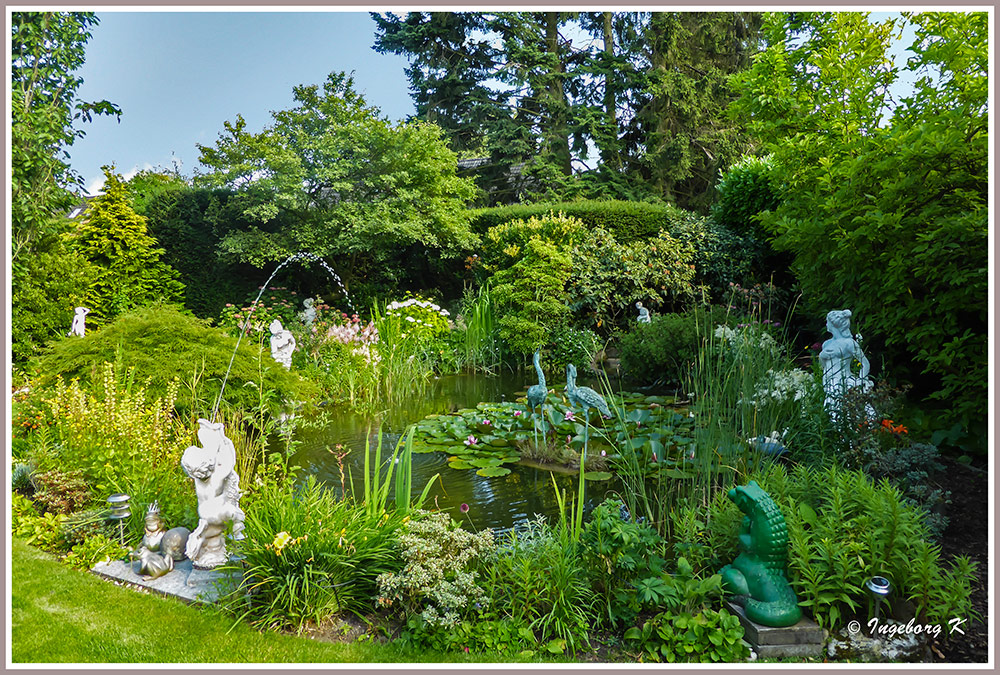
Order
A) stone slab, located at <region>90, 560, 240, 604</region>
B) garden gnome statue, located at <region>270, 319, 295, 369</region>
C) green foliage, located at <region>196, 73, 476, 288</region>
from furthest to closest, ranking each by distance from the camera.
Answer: green foliage, located at <region>196, 73, 476, 288</region> → garden gnome statue, located at <region>270, 319, 295, 369</region> → stone slab, located at <region>90, 560, 240, 604</region>

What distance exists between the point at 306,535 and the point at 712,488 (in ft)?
7.18

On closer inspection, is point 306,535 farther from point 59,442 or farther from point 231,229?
point 231,229

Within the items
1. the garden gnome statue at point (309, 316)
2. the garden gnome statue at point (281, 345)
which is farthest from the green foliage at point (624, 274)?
the garden gnome statue at point (281, 345)

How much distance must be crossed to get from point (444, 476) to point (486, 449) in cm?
69

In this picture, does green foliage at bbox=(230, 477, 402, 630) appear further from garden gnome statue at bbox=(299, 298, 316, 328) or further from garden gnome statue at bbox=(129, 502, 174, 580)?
garden gnome statue at bbox=(299, 298, 316, 328)

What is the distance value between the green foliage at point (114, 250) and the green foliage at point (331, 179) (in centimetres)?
132

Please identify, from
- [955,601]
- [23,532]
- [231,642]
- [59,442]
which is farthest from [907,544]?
[59,442]

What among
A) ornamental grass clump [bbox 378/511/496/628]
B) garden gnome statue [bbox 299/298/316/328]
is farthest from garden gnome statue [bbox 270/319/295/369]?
ornamental grass clump [bbox 378/511/496/628]

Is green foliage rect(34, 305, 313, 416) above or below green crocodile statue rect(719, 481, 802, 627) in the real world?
above

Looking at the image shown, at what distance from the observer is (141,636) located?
2.35 metres

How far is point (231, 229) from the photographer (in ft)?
34.2

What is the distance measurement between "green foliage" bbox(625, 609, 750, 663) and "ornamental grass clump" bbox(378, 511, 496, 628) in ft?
2.22

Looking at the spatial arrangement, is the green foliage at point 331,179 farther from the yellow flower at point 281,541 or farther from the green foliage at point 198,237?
the yellow flower at point 281,541

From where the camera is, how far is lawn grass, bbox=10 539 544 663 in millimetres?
2232
